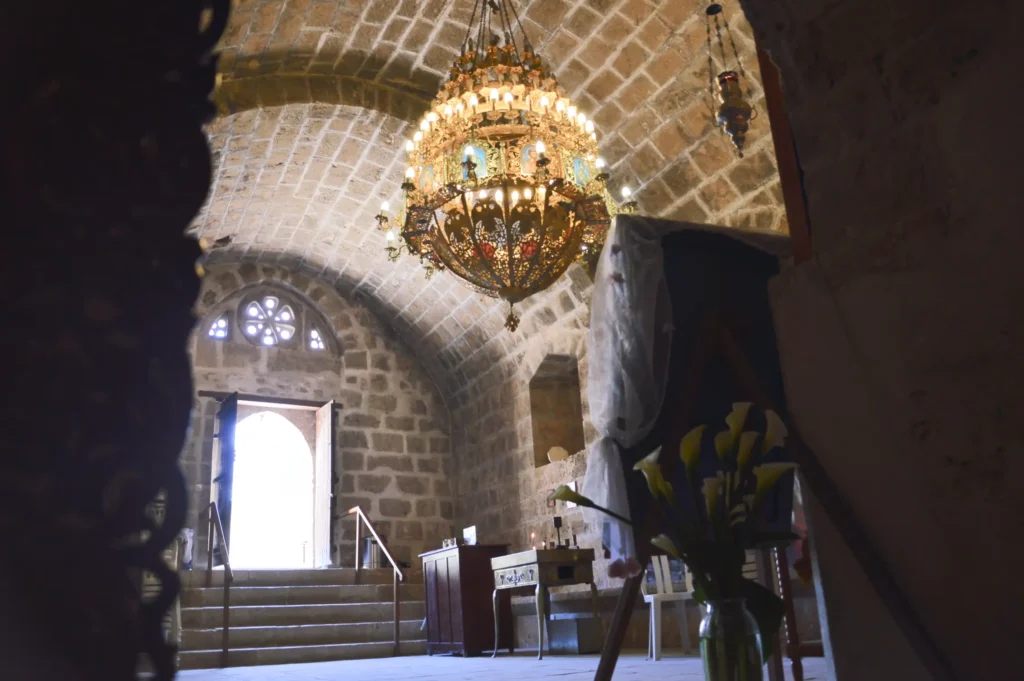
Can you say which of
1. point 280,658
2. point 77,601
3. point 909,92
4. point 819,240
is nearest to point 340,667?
point 280,658

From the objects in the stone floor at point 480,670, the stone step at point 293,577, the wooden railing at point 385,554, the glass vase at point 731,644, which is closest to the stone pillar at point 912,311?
the glass vase at point 731,644

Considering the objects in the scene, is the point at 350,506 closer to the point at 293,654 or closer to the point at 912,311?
the point at 293,654

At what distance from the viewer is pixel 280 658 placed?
7.04 m

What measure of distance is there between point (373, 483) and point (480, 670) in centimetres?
489

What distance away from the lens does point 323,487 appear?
32.2ft

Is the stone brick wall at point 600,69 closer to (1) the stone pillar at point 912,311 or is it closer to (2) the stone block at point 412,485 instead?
(1) the stone pillar at point 912,311

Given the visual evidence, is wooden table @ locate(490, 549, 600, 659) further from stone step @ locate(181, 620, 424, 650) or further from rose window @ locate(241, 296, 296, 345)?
rose window @ locate(241, 296, 296, 345)

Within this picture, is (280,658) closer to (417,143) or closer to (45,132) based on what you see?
(417,143)

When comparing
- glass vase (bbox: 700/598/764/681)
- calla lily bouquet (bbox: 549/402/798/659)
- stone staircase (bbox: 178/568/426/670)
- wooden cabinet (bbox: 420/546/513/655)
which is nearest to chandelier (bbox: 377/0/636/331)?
calla lily bouquet (bbox: 549/402/798/659)

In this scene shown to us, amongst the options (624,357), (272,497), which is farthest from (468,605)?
(272,497)

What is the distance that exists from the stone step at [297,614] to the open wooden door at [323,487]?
4.18ft

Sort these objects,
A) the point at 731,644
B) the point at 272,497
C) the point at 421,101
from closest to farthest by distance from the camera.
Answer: the point at 731,644 → the point at 421,101 → the point at 272,497

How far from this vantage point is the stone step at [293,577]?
321 inches

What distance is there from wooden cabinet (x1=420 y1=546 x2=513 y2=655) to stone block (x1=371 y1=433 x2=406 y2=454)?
9.61 feet
